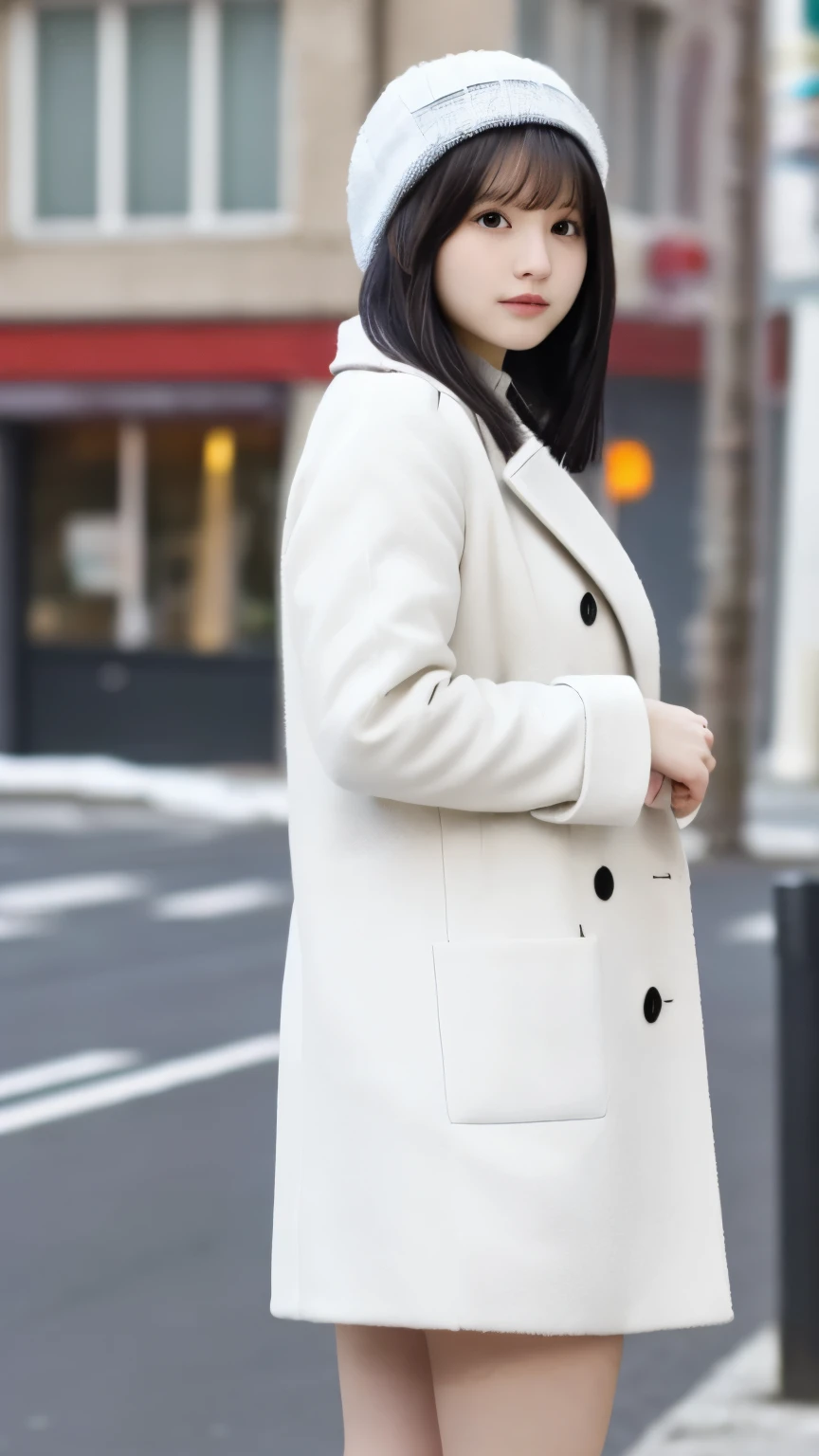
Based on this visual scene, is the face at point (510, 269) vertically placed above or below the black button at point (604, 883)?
above

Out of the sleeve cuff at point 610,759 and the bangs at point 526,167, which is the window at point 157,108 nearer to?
the bangs at point 526,167

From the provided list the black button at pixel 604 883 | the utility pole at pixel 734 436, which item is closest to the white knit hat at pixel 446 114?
the black button at pixel 604 883

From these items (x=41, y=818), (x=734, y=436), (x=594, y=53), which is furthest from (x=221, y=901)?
(x=594, y=53)

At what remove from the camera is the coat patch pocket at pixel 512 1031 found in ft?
6.47

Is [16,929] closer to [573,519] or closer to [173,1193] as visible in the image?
[173,1193]

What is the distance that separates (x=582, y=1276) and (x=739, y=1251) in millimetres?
3320

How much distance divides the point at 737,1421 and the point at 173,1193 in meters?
2.11

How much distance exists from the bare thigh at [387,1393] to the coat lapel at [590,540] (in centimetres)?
64

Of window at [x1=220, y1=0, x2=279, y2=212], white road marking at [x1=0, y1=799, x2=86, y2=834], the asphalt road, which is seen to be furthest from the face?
window at [x1=220, y1=0, x2=279, y2=212]

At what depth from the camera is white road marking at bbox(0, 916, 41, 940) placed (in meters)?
10.4

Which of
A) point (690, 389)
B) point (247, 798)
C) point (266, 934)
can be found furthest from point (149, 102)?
point (266, 934)

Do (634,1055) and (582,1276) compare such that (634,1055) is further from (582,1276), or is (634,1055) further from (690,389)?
(690,389)

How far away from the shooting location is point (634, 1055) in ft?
6.71

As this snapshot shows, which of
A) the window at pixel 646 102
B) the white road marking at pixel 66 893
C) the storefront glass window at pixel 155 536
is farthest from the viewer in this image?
the window at pixel 646 102
